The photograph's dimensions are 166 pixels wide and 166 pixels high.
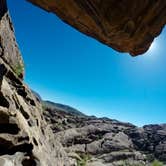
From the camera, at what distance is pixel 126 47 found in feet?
87.6

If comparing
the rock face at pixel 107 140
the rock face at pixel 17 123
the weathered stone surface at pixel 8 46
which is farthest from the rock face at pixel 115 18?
the rock face at pixel 107 140

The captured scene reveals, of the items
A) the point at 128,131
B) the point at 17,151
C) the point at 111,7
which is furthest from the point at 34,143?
the point at 128,131

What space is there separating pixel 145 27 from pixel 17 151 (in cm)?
1629

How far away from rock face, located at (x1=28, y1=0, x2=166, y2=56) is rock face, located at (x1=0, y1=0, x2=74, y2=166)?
11.3m

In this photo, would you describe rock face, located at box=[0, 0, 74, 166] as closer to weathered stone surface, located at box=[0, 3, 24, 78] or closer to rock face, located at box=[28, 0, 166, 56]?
weathered stone surface, located at box=[0, 3, 24, 78]

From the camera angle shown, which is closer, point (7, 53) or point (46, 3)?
point (46, 3)

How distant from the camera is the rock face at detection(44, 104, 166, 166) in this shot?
105 meters

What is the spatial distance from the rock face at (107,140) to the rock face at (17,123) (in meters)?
54.8

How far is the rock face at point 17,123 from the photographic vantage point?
28.3 metres

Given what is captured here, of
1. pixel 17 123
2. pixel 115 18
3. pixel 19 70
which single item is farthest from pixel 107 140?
pixel 115 18

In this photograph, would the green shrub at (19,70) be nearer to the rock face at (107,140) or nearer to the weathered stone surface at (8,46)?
the weathered stone surface at (8,46)

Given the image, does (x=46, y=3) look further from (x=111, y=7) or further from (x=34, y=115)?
(x=34, y=115)

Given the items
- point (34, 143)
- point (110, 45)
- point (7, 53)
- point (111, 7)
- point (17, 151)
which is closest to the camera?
point (111, 7)

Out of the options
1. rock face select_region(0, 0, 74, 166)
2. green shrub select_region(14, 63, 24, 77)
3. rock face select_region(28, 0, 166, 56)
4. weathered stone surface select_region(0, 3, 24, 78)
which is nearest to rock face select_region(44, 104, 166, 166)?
green shrub select_region(14, 63, 24, 77)
